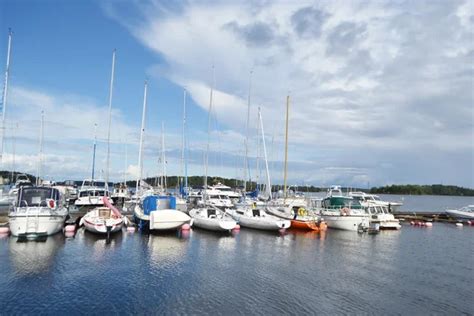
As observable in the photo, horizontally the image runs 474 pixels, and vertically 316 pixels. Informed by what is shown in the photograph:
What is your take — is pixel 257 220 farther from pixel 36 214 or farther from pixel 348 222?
pixel 36 214

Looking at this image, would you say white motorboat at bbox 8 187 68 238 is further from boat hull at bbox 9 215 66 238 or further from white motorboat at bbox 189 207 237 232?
white motorboat at bbox 189 207 237 232

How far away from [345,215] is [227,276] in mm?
30095

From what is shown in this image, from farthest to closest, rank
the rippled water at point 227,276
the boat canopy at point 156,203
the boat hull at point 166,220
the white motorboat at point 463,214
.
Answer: the white motorboat at point 463,214
the boat canopy at point 156,203
the boat hull at point 166,220
the rippled water at point 227,276

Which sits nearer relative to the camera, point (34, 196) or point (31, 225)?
point (31, 225)

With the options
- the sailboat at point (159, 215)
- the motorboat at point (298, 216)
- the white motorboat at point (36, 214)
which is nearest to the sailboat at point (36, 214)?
the white motorboat at point (36, 214)

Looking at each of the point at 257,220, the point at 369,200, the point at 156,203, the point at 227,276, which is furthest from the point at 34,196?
the point at 369,200

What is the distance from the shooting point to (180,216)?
135ft

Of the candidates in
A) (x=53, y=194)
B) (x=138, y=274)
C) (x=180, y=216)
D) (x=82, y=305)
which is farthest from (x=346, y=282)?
(x=53, y=194)

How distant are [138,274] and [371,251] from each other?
73.7ft

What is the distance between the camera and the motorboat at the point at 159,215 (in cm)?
4069

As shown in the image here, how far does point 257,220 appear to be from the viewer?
47906 mm

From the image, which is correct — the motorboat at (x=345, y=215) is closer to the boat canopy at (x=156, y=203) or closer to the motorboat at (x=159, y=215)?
the motorboat at (x=159, y=215)

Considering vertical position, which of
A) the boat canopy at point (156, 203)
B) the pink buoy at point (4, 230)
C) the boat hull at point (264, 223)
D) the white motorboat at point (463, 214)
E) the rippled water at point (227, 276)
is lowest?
the rippled water at point (227, 276)

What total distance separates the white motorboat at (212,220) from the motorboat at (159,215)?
10.9ft
